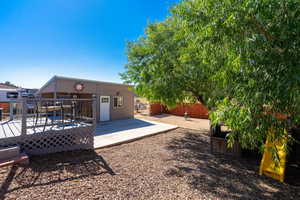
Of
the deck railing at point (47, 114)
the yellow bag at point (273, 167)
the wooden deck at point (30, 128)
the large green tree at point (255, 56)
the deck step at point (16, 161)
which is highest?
the large green tree at point (255, 56)

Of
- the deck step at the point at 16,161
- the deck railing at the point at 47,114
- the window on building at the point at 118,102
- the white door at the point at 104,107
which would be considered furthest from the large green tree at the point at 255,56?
the window on building at the point at 118,102

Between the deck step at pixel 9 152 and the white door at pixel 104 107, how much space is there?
310 inches

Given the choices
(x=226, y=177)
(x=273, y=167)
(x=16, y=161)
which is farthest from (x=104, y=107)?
(x=273, y=167)

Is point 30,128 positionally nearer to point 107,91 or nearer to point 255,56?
point 255,56

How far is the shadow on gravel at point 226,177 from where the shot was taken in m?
2.88

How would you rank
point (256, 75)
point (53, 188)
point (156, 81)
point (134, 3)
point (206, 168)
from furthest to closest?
point (134, 3), point (156, 81), point (206, 168), point (53, 188), point (256, 75)

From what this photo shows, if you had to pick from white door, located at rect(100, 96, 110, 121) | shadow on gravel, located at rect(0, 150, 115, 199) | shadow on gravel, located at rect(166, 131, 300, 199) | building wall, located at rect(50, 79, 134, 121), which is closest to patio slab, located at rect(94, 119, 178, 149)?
shadow on gravel, located at rect(0, 150, 115, 199)

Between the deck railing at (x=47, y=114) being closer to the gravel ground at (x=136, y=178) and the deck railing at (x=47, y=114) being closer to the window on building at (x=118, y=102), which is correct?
the gravel ground at (x=136, y=178)

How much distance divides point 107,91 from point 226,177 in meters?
10.5

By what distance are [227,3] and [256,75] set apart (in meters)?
1.27

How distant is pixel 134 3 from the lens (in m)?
6.98

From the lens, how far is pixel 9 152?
3469 mm

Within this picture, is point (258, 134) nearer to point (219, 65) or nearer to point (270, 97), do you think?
point (270, 97)

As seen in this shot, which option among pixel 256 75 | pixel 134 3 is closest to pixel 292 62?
pixel 256 75
